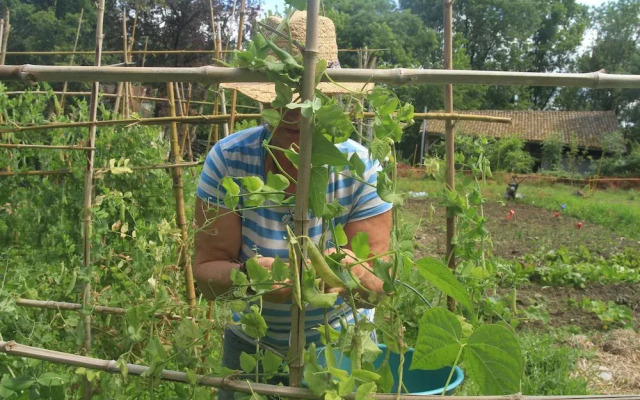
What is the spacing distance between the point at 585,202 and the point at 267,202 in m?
A: 13.4

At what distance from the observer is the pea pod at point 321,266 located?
0.74 meters

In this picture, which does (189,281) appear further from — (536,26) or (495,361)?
(536,26)

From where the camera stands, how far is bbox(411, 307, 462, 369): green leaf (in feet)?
2.57

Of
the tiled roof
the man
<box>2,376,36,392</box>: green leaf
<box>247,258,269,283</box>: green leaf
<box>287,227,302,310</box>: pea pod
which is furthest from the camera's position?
the tiled roof

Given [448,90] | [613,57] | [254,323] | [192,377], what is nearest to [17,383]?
[192,377]

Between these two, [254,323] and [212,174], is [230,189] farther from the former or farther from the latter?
[212,174]

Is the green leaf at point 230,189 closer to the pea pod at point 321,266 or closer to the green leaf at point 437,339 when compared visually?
the pea pod at point 321,266

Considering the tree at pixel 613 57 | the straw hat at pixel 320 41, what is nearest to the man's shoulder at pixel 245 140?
the straw hat at pixel 320 41

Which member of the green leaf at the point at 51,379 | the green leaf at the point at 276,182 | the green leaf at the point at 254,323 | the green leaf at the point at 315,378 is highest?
the green leaf at the point at 276,182

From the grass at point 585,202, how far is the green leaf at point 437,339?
22.0 feet

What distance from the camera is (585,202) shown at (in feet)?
43.7

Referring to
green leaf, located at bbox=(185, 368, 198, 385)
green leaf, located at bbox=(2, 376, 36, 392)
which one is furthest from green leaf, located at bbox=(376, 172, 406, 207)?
green leaf, located at bbox=(2, 376, 36, 392)

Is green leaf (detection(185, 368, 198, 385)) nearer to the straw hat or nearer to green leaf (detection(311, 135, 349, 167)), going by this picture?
green leaf (detection(311, 135, 349, 167))

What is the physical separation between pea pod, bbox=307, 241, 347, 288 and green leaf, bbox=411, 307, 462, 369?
128 millimetres
